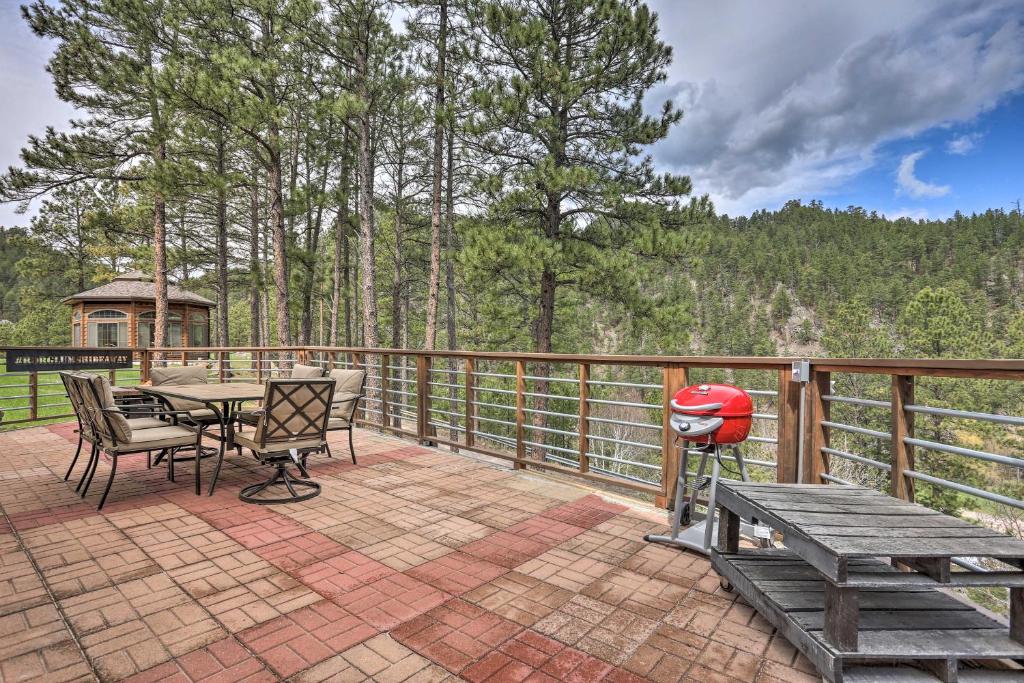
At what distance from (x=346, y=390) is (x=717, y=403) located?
344 cm

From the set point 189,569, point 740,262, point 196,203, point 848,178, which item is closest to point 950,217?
point 848,178

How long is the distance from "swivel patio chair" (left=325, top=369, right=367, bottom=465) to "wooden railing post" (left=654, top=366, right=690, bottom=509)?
265 centimetres

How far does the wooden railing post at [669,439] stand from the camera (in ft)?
10.9

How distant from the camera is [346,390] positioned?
15.7 ft

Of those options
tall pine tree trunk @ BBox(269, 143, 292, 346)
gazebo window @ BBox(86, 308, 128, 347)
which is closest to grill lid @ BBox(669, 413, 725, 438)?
tall pine tree trunk @ BBox(269, 143, 292, 346)

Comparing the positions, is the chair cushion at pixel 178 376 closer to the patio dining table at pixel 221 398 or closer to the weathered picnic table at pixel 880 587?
the patio dining table at pixel 221 398

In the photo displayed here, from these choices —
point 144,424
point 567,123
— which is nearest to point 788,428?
point 144,424

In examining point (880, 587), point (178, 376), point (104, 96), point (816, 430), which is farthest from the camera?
point (104, 96)

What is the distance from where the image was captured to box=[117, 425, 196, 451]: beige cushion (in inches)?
136

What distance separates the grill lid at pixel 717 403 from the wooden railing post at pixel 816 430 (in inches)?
20.0

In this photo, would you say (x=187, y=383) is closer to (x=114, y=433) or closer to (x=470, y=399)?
(x=114, y=433)

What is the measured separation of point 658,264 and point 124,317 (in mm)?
18373

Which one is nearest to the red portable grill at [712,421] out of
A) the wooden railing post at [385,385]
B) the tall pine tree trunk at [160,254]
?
the wooden railing post at [385,385]

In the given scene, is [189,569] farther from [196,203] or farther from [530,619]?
[196,203]
